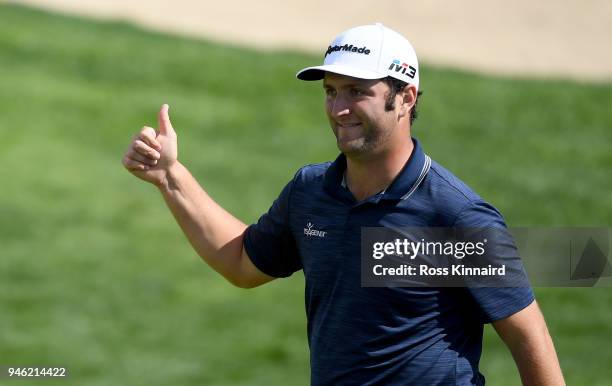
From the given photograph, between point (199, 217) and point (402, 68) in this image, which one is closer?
point (402, 68)

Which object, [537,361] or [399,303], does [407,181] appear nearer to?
[399,303]

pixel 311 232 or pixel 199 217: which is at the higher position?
pixel 199 217

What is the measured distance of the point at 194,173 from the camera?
57.0ft

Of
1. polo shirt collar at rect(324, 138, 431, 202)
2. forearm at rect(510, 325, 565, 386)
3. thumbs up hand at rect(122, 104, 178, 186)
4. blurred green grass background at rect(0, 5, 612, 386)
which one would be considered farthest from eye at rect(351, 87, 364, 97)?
blurred green grass background at rect(0, 5, 612, 386)

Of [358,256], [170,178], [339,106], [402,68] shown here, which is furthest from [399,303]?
[170,178]

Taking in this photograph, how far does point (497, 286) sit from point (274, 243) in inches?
39.4

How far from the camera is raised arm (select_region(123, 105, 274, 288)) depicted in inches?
203

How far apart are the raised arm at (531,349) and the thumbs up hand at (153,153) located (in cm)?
144

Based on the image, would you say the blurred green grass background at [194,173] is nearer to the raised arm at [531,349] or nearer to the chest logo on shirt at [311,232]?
the chest logo on shirt at [311,232]

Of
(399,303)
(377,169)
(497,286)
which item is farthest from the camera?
(377,169)

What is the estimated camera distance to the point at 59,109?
1903cm

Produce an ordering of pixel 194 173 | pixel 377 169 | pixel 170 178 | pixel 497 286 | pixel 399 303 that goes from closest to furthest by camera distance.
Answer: pixel 497 286 → pixel 399 303 → pixel 377 169 → pixel 170 178 → pixel 194 173

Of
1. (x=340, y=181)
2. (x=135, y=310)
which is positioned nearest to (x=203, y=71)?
(x=135, y=310)

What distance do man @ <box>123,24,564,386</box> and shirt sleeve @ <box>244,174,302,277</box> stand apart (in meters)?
0.23
